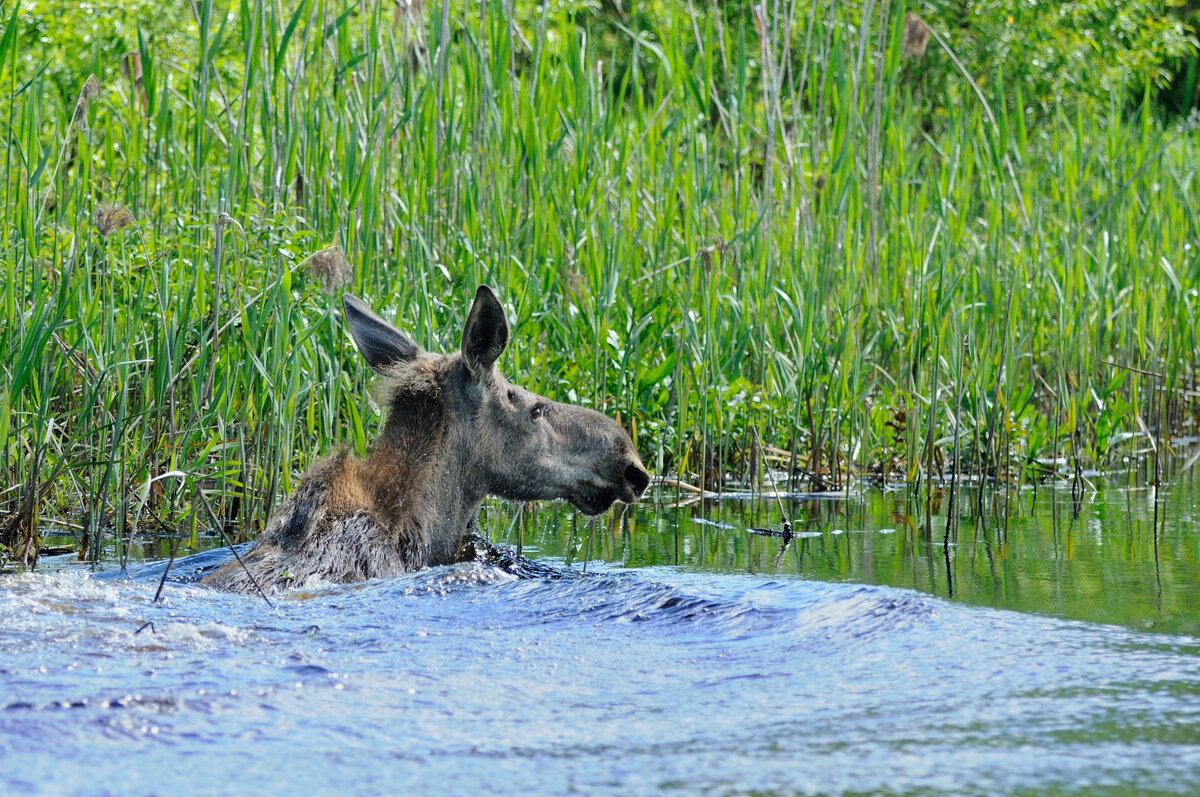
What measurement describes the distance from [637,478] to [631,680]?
2.37m

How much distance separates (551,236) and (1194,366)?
190 inches

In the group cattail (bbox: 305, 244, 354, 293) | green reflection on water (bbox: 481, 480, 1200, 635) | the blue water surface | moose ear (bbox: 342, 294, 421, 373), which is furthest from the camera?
moose ear (bbox: 342, 294, 421, 373)

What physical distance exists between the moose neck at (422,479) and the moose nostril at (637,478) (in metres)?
0.62

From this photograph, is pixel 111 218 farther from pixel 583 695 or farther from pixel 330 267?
pixel 583 695

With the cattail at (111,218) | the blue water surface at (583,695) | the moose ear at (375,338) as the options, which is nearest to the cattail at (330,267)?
the moose ear at (375,338)

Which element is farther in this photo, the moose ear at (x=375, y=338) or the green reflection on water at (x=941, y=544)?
the moose ear at (x=375, y=338)

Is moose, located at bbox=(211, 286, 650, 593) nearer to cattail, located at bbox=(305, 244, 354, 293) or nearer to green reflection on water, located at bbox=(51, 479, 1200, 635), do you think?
cattail, located at bbox=(305, 244, 354, 293)

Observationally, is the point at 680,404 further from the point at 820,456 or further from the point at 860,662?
the point at 860,662

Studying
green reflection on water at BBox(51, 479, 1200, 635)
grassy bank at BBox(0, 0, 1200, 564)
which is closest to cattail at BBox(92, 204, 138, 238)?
grassy bank at BBox(0, 0, 1200, 564)

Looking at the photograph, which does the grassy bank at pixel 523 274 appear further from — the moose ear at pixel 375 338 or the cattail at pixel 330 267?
the moose ear at pixel 375 338

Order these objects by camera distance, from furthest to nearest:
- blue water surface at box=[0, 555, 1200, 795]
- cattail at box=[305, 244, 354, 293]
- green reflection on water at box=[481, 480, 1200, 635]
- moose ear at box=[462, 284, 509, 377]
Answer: cattail at box=[305, 244, 354, 293], moose ear at box=[462, 284, 509, 377], green reflection on water at box=[481, 480, 1200, 635], blue water surface at box=[0, 555, 1200, 795]

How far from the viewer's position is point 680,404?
691 centimetres

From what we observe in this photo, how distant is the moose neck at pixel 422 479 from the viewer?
5336mm

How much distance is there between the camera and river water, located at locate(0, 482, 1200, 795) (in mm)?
2686
